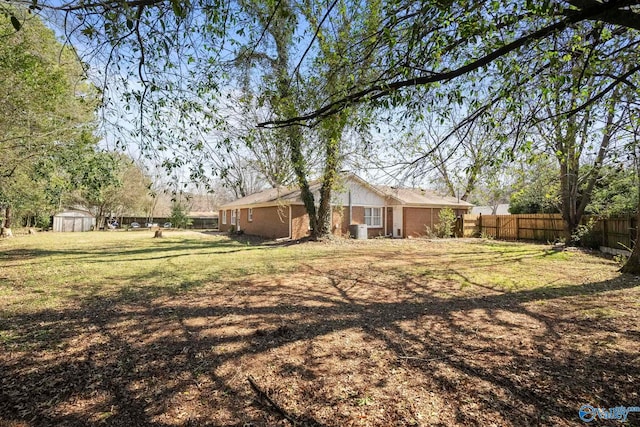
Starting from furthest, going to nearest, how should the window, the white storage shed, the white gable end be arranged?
the white storage shed < the window < the white gable end

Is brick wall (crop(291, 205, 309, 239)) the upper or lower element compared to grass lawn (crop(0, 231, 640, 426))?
upper

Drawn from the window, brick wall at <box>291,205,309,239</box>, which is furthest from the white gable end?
brick wall at <box>291,205,309,239</box>

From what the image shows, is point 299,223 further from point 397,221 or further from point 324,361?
point 324,361

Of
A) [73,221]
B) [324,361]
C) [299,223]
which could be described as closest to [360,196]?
[299,223]

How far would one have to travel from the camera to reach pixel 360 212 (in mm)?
22219

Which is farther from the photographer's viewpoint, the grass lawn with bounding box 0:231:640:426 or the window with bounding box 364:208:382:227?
the window with bounding box 364:208:382:227

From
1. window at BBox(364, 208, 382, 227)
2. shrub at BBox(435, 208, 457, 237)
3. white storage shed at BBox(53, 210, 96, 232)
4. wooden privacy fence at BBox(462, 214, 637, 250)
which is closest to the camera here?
wooden privacy fence at BBox(462, 214, 637, 250)

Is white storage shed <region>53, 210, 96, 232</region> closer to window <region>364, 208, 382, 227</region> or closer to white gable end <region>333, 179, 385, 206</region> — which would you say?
white gable end <region>333, 179, 385, 206</region>

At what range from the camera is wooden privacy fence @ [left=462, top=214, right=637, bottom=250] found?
493 inches

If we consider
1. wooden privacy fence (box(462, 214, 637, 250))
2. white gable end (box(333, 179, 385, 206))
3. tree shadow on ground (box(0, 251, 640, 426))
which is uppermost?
white gable end (box(333, 179, 385, 206))

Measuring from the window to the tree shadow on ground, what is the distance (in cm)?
1634

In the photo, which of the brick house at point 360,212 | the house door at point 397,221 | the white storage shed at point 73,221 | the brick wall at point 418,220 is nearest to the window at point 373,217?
the brick house at point 360,212

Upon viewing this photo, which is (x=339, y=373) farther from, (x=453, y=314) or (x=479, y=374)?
(x=453, y=314)

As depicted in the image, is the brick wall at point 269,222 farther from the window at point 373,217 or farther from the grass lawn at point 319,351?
the grass lawn at point 319,351
